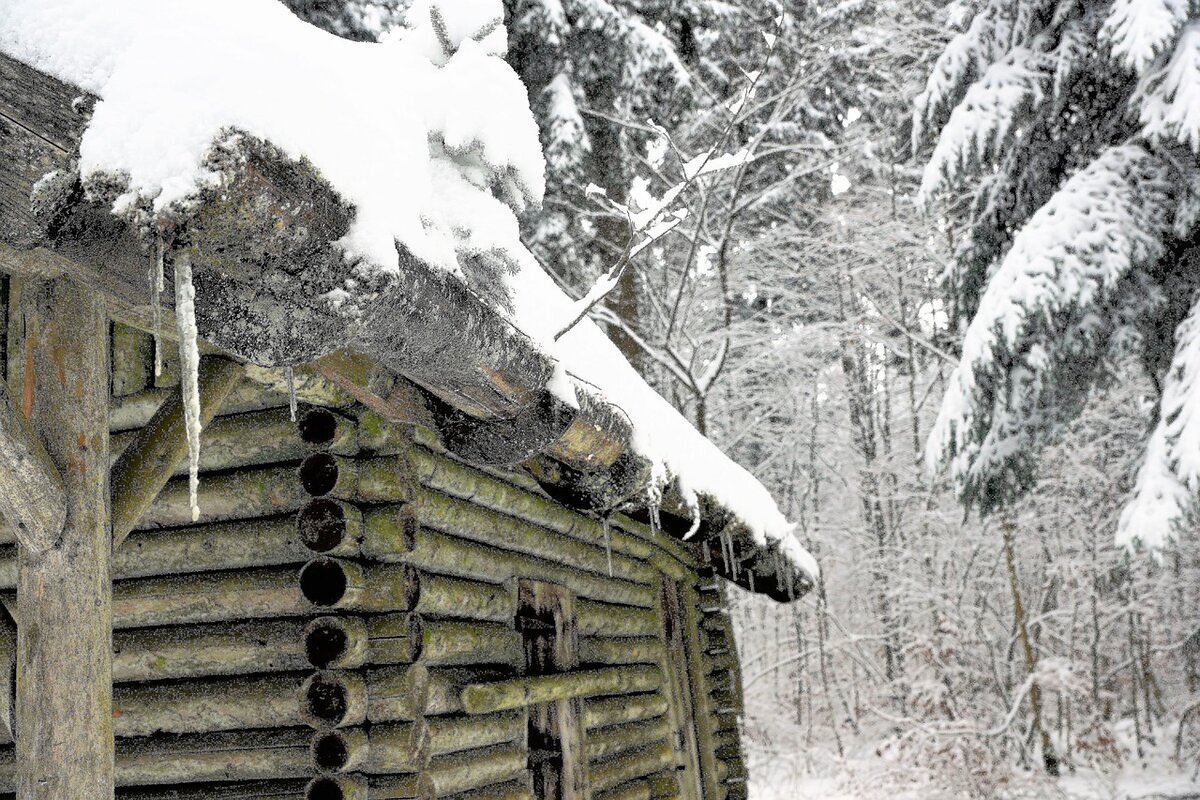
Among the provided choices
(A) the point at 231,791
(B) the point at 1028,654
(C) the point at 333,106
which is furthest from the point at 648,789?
(B) the point at 1028,654

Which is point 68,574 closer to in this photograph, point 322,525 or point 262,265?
point 262,265

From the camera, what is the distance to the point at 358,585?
3.83 meters

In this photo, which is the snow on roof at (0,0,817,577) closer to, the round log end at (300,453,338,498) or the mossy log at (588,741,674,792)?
the round log end at (300,453,338,498)

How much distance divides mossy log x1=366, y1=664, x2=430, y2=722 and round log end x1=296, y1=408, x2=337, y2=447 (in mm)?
887

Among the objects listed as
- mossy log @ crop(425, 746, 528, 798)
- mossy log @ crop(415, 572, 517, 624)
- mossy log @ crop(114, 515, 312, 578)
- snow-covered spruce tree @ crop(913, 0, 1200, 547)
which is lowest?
mossy log @ crop(425, 746, 528, 798)

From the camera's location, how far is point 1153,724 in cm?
1912

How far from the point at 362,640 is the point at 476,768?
42.2 inches

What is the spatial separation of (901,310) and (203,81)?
15.8 meters

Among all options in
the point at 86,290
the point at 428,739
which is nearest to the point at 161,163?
the point at 86,290

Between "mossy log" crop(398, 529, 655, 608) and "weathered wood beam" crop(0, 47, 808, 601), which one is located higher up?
"weathered wood beam" crop(0, 47, 808, 601)

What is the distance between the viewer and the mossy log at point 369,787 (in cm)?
372

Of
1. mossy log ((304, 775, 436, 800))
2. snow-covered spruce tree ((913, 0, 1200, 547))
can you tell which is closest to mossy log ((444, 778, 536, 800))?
mossy log ((304, 775, 436, 800))

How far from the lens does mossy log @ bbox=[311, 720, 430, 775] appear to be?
3697 millimetres

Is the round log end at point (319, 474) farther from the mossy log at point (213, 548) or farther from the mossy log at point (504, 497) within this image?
the mossy log at point (504, 497)
